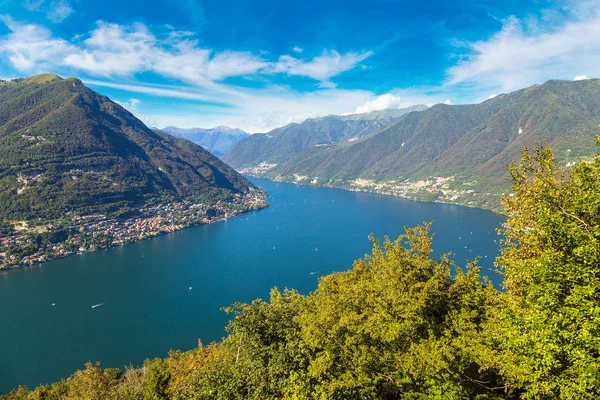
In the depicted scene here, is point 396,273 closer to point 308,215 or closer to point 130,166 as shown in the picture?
point 308,215

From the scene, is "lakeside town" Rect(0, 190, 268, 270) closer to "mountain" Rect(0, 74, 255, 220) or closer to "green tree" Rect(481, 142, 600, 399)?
"mountain" Rect(0, 74, 255, 220)

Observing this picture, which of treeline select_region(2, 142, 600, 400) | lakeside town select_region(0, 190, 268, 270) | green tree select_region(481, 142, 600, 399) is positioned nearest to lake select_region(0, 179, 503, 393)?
lakeside town select_region(0, 190, 268, 270)

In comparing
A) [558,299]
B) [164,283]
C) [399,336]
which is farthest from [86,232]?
[558,299]

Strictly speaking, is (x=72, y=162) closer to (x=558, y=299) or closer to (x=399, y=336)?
(x=399, y=336)

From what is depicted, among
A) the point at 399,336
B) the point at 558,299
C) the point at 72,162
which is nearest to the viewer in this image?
the point at 558,299

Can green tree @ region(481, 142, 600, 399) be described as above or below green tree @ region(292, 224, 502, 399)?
above

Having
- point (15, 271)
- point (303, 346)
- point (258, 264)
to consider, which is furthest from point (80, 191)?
point (303, 346)

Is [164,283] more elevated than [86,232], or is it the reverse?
[86,232]
